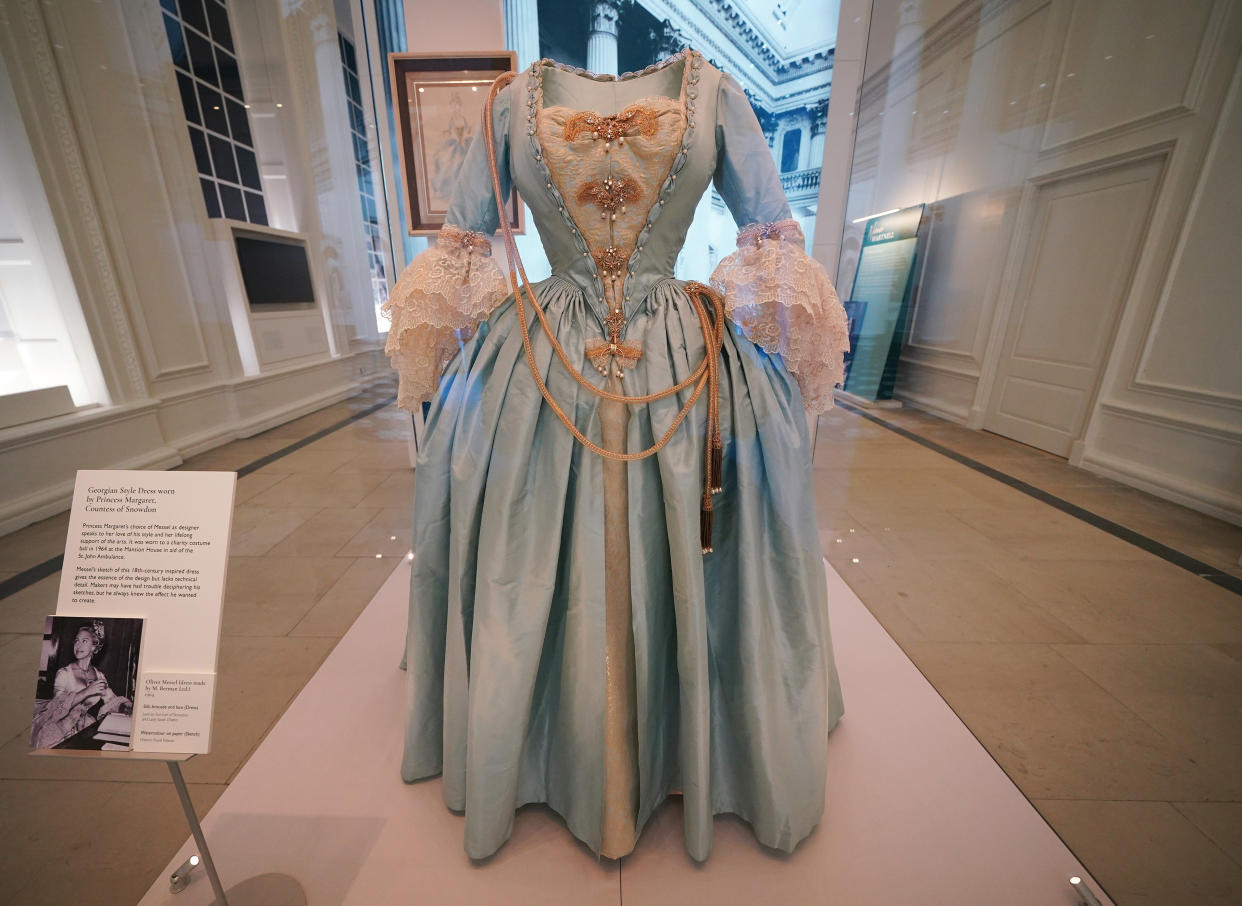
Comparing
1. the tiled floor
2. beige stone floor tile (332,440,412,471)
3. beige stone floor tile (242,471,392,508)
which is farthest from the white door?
beige stone floor tile (242,471,392,508)

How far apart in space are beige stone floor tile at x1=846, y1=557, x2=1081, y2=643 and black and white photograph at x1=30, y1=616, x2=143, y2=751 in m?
2.07

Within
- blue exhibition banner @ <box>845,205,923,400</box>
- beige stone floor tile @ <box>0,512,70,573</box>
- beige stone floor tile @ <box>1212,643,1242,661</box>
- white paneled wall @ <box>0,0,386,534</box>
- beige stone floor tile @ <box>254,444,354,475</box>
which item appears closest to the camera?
beige stone floor tile @ <box>1212,643,1242,661</box>

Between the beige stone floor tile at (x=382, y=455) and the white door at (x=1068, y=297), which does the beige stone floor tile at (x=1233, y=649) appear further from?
the beige stone floor tile at (x=382, y=455)

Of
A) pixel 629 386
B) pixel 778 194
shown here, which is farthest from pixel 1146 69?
pixel 629 386

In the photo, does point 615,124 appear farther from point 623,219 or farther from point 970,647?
point 970,647

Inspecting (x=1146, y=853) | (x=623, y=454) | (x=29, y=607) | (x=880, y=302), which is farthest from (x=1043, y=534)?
(x=29, y=607)

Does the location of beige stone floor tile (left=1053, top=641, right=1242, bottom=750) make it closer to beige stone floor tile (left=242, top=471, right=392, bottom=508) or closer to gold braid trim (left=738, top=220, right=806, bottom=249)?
gold braid trim (left=738, top=220, right=806, bottom=249)

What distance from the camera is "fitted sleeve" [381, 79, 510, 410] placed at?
943 millimetres

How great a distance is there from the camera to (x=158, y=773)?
4.08 ft

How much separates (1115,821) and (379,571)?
2431mm

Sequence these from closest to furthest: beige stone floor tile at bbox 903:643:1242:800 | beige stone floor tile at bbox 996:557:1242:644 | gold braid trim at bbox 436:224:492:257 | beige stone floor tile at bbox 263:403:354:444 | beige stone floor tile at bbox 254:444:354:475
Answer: gold braid trim at bbox 436:224:492:257, beige stone floor tile at bbox 903:643:1242:800, beige stone floor tile at bbox 996:557:1242:644, beige stone floor tile at bbox 254:444:354:475, beige stone floor tile at bbox 263:403:354:444

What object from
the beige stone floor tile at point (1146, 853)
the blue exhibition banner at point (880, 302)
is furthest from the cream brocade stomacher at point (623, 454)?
the blue exhibition banner at point (880, 302)

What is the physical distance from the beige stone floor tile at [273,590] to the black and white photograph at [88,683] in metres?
1.18

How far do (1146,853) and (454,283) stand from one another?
192 cm
